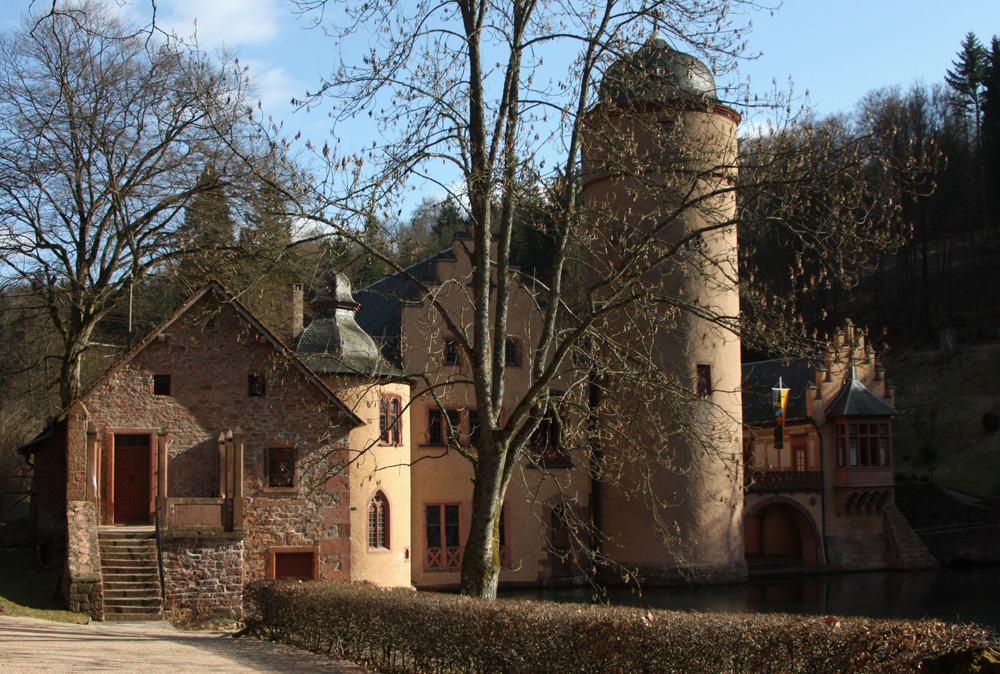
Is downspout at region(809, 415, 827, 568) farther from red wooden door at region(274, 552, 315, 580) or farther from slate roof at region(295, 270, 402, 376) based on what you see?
red wooden door at region(274, 552, 315, 580)

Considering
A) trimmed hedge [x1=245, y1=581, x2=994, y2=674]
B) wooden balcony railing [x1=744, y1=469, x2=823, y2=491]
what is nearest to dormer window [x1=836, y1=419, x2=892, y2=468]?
wooden balcony railing [x1=744, y1=469, x2=823, y2=491]

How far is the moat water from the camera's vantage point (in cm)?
2312

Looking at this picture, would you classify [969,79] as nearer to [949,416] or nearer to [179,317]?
[949,416]

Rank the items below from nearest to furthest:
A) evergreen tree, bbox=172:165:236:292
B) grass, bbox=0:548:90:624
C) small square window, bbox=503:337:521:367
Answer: grass, bbox=0:548:90:624
evergreen tree, bbox=172:165:236:292
small square window, bbox=503:337:521:367

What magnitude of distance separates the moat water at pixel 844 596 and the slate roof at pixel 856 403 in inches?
214

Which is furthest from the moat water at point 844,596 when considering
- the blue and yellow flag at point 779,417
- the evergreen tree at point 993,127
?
the evergreen tree at point 993,127

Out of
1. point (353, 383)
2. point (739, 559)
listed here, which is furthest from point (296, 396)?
point (739, 559)

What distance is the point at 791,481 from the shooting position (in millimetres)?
33094

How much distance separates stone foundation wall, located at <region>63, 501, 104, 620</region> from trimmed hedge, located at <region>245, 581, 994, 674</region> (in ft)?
19.0

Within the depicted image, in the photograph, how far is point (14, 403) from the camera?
112ft

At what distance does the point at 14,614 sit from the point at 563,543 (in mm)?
20531

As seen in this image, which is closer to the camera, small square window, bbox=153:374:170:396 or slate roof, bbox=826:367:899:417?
small square window, bbox=153:374:170:396

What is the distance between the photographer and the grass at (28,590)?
54.0 feet

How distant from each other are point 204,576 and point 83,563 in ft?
7.35
